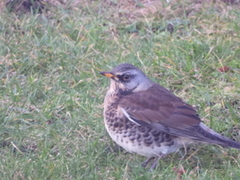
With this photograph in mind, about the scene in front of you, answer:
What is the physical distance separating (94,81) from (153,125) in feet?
5.15

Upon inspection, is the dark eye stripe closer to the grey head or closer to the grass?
the grey head

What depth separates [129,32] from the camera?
7238 mm

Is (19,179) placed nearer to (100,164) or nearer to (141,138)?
(100,164)

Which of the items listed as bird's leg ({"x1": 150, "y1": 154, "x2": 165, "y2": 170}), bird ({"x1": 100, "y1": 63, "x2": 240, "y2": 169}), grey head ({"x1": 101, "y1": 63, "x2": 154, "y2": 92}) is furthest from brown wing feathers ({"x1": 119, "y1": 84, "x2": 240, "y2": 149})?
bird's leg ({"x1": 150, "y1": 154, "x2": 165, "y2": 170})

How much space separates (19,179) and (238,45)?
11.5ft

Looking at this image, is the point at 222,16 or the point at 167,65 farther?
the point at 222,16

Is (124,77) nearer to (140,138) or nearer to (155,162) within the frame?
(140,138)

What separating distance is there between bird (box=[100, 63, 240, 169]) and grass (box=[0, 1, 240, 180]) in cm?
16

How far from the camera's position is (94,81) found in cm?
601

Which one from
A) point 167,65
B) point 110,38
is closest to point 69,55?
point 110,38

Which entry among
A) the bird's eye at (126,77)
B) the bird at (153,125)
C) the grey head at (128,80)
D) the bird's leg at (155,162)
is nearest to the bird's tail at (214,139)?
the bird at (153,125)

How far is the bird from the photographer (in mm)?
4574

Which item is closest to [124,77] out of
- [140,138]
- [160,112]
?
[160,112]

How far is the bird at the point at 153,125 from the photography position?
4.57 metres
